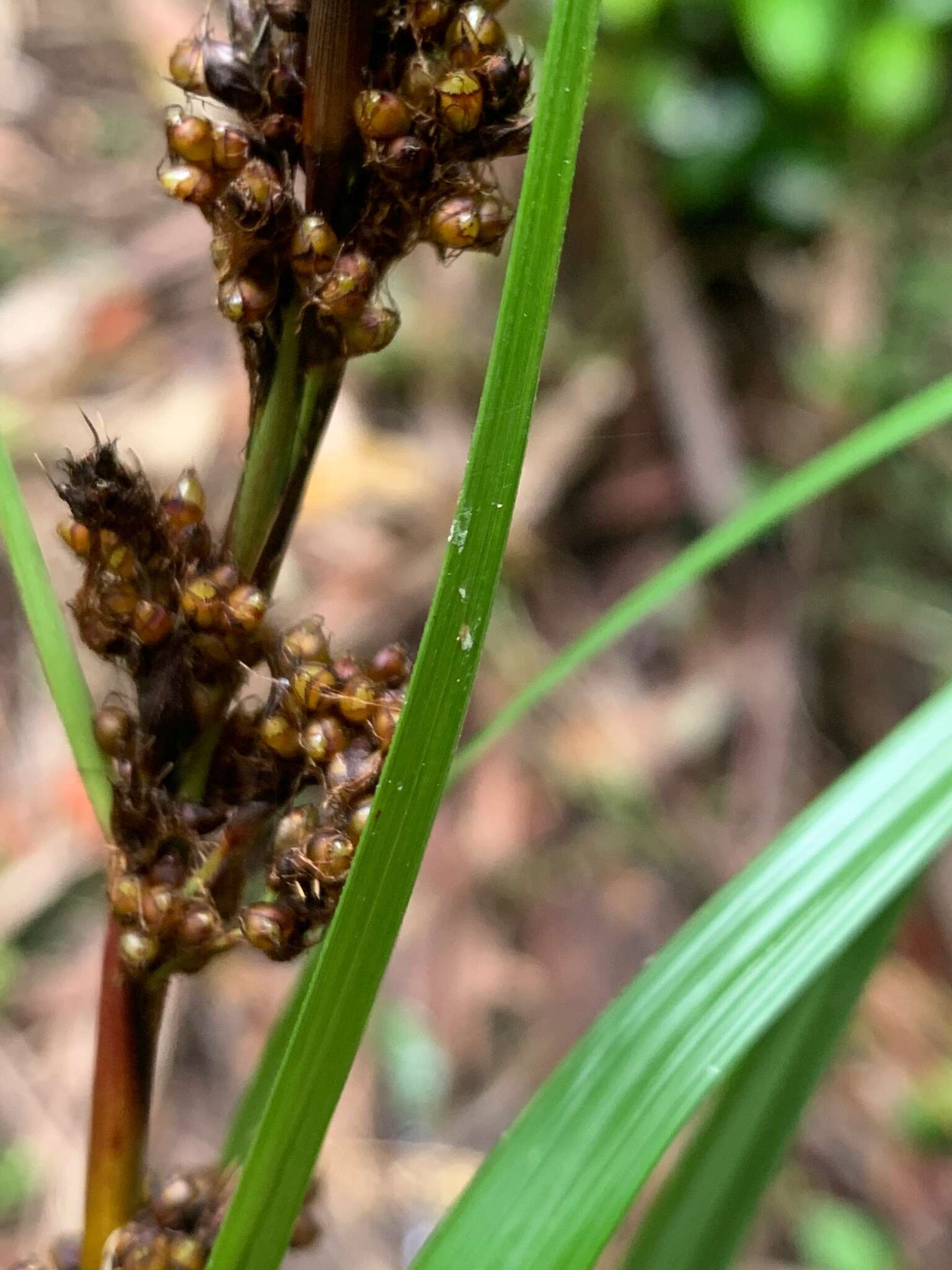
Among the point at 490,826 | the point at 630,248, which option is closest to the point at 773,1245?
the point at 490,826

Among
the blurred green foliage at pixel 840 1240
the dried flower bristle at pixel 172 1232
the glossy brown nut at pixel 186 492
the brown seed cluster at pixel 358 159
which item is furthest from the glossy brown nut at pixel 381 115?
the blurred green foliage at pixel 840 1240

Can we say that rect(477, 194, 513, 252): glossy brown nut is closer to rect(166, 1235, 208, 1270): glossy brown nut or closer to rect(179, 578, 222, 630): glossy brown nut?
rect(179, 578, 222, 630): glossy brown nut

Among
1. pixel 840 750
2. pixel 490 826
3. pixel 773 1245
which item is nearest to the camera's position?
pixel 773 1245

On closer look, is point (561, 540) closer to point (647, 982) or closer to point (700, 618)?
point (700, 618)

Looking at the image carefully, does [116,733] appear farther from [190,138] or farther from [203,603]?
[190,138]

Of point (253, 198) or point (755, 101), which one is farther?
point (755, 101)

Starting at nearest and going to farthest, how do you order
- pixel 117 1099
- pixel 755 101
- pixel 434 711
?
pixel 434 711
pixel 117 1099
pixel 755 101

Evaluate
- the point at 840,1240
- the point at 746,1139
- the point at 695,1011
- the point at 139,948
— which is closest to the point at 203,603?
the point at 139,948

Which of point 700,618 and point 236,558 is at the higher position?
point 700,618

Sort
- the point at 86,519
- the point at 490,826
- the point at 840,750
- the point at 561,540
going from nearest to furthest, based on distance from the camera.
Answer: the point at 86,519, the point at 490,826, the point at 840,750, the point at 561,540
